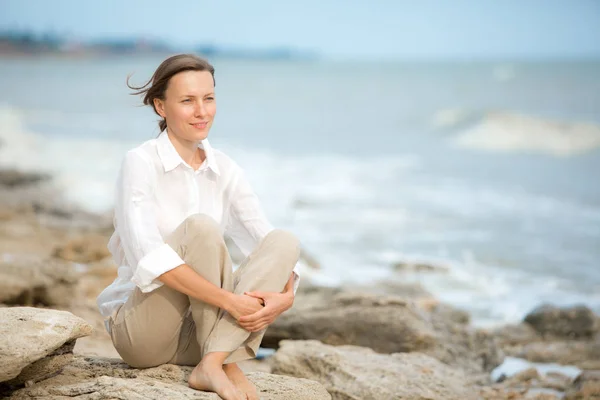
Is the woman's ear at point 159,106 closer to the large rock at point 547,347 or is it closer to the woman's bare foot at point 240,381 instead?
the woman's bare foot at point 240,381

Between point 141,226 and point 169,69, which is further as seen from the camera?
point 169,69

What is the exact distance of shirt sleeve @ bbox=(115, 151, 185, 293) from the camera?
8.49 ft

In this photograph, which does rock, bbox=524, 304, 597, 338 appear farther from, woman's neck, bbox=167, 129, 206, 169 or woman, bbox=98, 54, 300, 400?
woman's neck, bbox=167, 129, 206, 169

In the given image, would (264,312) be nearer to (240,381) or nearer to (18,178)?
(240,381)

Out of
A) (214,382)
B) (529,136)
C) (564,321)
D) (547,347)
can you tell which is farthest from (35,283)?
(529,136)

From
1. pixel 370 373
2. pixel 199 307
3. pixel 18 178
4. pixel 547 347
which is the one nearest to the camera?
pixel 199 307

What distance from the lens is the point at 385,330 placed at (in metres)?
4.26

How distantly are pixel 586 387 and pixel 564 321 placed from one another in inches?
82.7

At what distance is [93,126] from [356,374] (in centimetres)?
2133

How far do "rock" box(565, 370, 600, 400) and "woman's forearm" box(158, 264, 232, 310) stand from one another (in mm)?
2408

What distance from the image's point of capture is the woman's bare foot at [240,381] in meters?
2.68

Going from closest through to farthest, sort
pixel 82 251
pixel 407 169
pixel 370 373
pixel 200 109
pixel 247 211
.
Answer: pixel 200 109, pixel 247 211, pixel 370 373, pixel 82 251, pixel 407 169

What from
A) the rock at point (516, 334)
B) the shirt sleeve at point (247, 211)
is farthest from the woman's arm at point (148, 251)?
the rock at point (516, 334)

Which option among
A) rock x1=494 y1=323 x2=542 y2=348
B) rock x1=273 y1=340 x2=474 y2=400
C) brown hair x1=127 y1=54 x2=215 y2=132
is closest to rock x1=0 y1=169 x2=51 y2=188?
rock x1=494 y1=323 x2=542 y2=348
